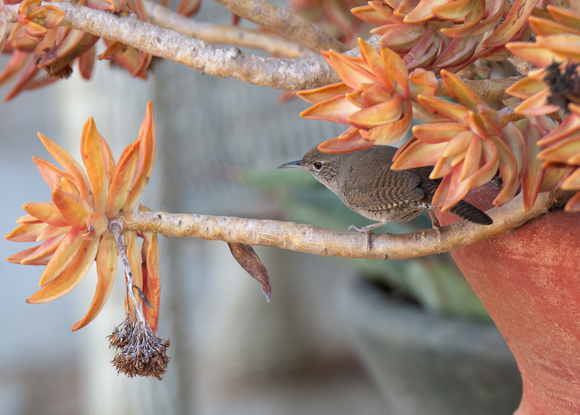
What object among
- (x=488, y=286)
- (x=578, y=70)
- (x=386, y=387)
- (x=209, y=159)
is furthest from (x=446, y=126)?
(x=209, y=159)

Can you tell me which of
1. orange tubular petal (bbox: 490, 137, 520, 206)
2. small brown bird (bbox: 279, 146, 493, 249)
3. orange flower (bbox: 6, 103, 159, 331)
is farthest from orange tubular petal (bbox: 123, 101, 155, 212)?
orange tubular petal (bbox: 490, 137, 520, 206)

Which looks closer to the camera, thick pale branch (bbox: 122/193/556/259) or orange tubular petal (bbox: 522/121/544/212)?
orange tubular petal (bbox: 522/121/544/212)

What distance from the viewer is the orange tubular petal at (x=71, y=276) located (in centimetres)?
55

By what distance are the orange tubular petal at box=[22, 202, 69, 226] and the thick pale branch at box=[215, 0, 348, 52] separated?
0.31 m

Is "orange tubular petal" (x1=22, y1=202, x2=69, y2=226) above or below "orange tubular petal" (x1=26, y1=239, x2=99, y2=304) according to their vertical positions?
above

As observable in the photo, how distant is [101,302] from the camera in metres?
0.56

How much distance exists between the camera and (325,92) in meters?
0.47

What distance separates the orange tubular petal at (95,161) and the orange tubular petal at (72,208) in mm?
19

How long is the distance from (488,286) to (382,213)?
0.21m

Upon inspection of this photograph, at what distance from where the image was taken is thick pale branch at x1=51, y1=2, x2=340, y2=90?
591 mm

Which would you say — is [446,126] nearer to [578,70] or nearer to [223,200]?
[578,70]

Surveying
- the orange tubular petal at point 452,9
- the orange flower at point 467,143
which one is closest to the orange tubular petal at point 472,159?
the orange flower at point 467,143

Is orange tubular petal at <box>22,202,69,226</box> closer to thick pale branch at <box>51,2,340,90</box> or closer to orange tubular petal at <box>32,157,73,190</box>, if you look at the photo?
orange tubular petal at <box>32,157,73,190</box>

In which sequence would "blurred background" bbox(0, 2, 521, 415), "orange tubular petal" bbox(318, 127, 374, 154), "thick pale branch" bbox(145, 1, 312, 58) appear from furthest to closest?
1. "blurred background" bbox(0, 2, 521, 415)
2. "thick pale branch" bbox(145, 1, 312, 58)
3. "orange tubular petal" bbox(318, 127, 374, 154)
